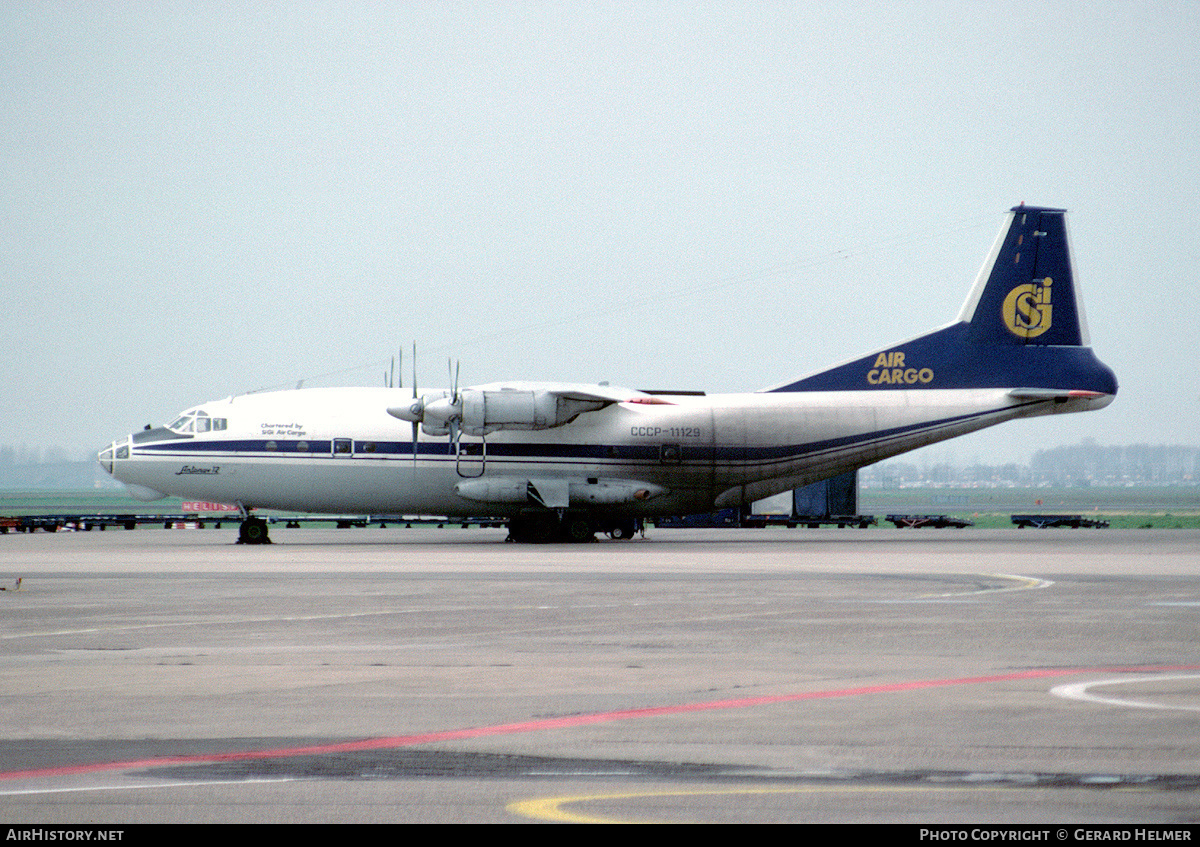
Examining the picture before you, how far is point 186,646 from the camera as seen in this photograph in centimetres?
1596

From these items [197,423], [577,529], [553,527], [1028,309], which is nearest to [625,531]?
[553,527]

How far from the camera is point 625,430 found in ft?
161

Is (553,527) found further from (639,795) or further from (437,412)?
(639,795)

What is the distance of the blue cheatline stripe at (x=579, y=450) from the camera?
155 ft

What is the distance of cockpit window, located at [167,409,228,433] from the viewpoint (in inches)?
1869

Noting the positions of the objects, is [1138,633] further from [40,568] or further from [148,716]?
[40,568]

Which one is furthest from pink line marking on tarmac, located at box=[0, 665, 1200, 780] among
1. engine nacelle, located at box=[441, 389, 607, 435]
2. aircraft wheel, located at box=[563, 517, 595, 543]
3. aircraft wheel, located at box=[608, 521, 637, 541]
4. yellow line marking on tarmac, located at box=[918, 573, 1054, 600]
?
aircraft wheel, located at box=[608, 521, 637, 541]

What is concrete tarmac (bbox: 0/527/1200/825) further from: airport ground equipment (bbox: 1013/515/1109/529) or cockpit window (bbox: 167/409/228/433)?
airport ground equipment (bbox: 1013/515/1109/529)

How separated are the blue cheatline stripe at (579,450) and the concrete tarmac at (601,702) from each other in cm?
2143

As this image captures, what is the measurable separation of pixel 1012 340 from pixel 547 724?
43.8 m

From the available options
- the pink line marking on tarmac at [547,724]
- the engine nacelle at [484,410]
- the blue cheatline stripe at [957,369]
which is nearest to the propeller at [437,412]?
the engine nacelle at [484,410]

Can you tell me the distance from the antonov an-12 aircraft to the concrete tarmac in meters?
21.4
